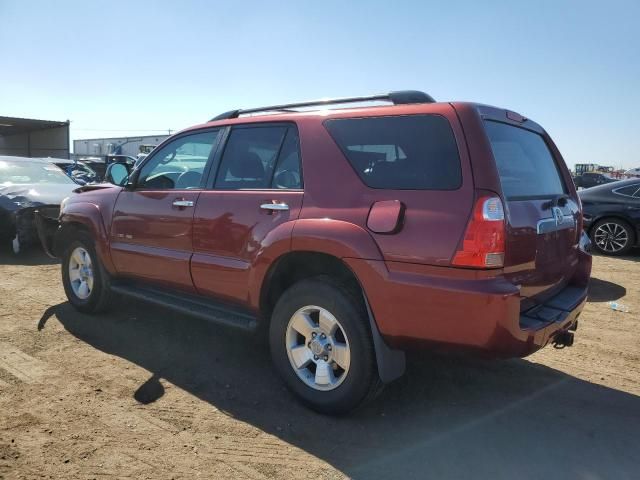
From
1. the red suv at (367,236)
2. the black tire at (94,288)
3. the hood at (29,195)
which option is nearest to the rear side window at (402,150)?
the red suv at (367,236)

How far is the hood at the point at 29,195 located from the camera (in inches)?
318

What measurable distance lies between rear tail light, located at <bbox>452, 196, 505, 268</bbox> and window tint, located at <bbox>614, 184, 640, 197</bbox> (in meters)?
8.03

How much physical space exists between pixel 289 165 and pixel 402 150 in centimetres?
84

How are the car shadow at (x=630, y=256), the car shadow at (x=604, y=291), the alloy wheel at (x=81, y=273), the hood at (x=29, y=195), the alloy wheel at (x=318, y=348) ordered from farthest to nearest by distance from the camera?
the car shadow at (x=630, y=256), the hood at (x=29, y=195), the car shadow at (x=604, y=291), the alloy wheel at (x=81, y=273), the alloy wheel at (x=318, y=348)

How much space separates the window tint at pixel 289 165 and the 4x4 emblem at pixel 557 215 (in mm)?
1619

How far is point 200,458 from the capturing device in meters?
2.73

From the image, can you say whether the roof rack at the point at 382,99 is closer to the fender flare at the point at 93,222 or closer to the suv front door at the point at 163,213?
the suv front door at the point at 163,213

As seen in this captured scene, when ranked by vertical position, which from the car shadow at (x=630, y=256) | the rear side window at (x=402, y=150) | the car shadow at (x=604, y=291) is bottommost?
the car shadow at (x=604, y=291)

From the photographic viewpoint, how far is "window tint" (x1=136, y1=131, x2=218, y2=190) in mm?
4113

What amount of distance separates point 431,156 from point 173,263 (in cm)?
225

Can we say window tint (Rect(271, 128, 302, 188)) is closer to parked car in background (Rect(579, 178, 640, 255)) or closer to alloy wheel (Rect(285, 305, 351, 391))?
alloy wheel (Rect(285, 305, 351, 391))

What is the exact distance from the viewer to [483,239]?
258cm

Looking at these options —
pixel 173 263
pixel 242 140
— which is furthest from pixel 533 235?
pixel 173 263

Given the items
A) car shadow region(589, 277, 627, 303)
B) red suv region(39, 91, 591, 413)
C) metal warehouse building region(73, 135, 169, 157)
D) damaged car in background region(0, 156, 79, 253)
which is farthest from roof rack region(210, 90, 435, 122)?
metal warehouse building region(73, 135, 169, 157)
